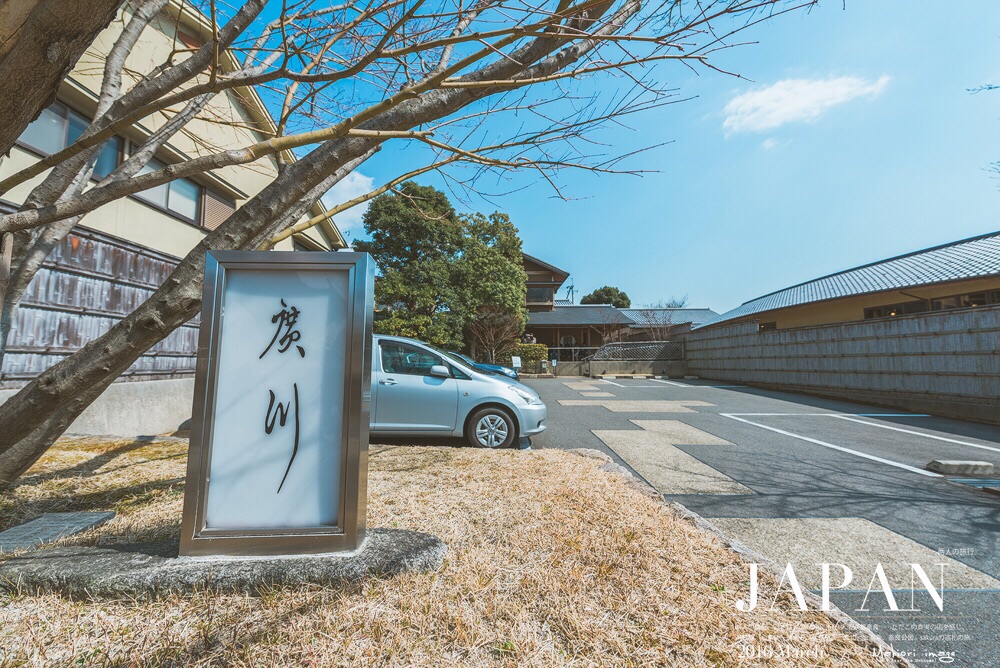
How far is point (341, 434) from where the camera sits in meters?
1.83

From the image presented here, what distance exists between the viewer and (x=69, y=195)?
3064 millimetres

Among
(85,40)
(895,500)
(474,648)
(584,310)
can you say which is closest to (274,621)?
(474,648)

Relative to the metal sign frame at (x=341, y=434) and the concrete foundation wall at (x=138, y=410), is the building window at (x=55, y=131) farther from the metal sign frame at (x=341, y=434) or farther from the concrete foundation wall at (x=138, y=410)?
the metal sign frame at (x=341, y=434)

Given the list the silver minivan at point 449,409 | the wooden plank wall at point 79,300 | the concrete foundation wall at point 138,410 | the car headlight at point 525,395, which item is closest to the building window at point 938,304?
the car headlight at point 525,395

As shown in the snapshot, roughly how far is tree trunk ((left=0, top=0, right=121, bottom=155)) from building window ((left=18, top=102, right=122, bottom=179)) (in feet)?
15.0

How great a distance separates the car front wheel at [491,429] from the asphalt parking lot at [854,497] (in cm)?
60

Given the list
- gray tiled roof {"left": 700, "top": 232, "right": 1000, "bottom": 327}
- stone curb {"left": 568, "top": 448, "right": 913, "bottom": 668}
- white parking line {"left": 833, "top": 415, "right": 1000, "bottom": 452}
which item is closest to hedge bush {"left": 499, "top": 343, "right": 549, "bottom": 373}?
gray tiled roof {"left": 700, "top": 232, "right": 1000, "bottom": 327}

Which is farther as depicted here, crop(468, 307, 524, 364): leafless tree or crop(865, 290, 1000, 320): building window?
crop(468, 307, 524, 364): leafless tree

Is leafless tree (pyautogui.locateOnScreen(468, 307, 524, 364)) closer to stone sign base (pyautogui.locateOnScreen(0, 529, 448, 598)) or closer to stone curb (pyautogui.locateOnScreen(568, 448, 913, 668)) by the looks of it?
stone curb (pyautogui.locateOnScreen(568, 448, 913, 668))

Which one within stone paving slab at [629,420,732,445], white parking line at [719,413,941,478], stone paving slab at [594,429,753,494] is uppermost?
white parking line at [719,413,941,478]

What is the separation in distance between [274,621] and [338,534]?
1.22 ft

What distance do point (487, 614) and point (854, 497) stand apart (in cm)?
354

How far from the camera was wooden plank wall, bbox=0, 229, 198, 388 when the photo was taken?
3.90 meters

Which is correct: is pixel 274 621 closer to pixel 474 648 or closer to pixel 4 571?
pixel 474 648
